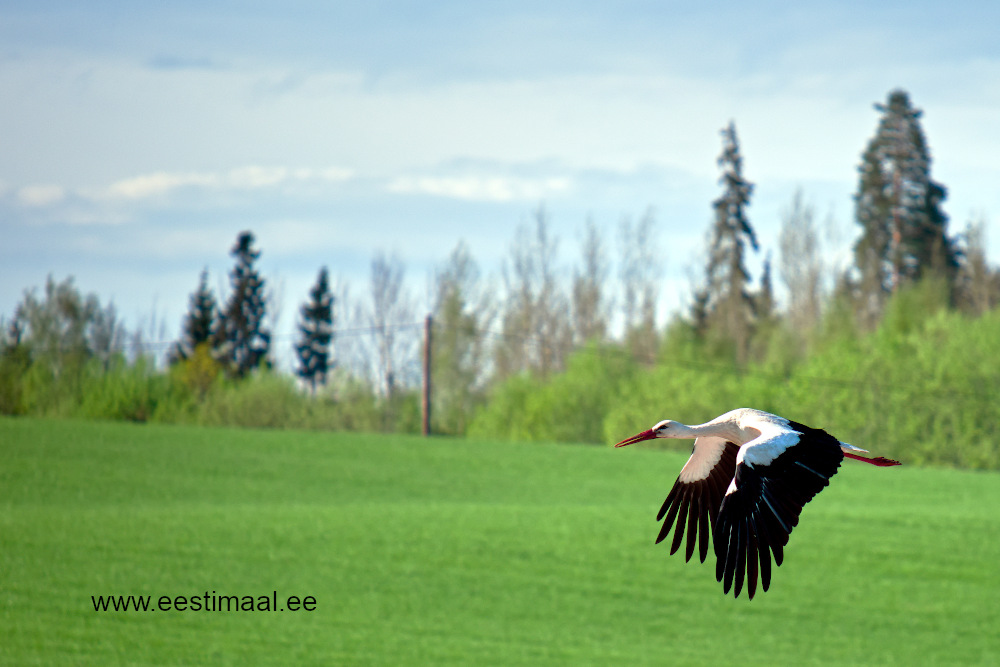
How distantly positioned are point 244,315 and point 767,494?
51650mm

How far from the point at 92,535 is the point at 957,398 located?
69.2ft

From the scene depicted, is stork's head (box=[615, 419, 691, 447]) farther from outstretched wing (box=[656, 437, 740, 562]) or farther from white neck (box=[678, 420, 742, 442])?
outstretched wing (box=[656, 437, 740, 562])

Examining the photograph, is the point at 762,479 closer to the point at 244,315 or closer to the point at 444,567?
the point at 444,567

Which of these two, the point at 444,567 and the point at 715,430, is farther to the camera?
the point at 444,567

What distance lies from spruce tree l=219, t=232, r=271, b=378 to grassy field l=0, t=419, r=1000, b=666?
23.0 m

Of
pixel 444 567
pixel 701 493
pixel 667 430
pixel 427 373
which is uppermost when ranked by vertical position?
pixel 427 373

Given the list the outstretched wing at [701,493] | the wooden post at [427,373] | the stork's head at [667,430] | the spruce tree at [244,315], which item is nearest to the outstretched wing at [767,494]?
the stork's head at [667,430]

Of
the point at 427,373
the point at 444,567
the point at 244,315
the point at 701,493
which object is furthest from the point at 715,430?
the point at 244,315

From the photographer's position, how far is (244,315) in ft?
170

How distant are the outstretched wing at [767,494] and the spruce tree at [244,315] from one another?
165 feet

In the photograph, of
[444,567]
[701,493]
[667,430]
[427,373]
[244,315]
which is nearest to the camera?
[667,430]

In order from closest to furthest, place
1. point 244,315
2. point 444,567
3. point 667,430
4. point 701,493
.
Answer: point 667,430 < point 701,493 < point 444,567 < point 244,315

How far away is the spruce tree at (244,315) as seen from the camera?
51500 mm

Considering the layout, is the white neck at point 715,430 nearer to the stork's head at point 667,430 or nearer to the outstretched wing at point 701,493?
the stork's head at point 667,430
